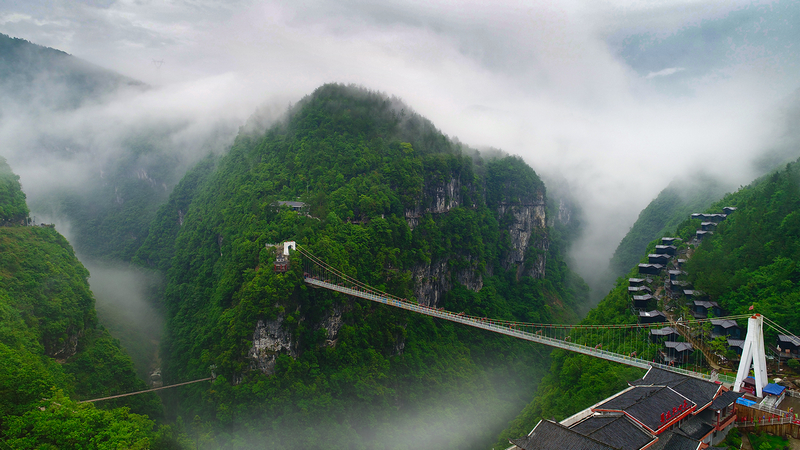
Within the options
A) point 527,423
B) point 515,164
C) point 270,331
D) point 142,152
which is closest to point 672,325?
point 527,423

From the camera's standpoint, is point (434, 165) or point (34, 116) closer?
point (434, 165)

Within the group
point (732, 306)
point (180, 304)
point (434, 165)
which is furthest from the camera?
point (434, 165)

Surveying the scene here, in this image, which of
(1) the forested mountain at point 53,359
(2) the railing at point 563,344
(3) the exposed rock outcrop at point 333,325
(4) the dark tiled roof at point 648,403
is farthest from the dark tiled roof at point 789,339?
(1) the forested mountain at point 53,359

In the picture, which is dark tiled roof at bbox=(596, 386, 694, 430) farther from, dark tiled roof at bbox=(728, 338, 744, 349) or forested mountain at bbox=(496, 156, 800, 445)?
dark tiled roof at bbox=(728, 338, 744, 349)

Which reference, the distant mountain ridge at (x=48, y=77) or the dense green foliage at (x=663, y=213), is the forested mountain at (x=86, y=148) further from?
the dense green foliage at (x=663, y=213)

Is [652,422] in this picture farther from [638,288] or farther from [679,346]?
[638,288]

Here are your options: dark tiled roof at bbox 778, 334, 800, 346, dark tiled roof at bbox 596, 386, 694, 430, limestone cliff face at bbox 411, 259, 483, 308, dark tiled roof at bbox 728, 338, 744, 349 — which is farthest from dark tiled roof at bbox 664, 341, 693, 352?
limestone cliff face at bbox 411, 259, 483, 308

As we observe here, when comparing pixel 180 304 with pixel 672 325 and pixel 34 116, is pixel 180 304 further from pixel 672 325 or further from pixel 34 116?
pixel 34 116
